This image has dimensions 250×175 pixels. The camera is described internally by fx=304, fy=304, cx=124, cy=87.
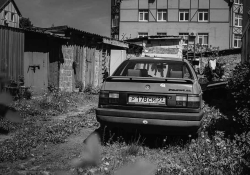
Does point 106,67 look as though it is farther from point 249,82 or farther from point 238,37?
point 238,37

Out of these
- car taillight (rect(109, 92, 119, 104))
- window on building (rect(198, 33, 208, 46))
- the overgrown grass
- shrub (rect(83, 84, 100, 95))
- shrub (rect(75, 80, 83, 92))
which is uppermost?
window on building (rect(198, 33, 208, 46))

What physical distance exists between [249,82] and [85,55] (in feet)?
33.6

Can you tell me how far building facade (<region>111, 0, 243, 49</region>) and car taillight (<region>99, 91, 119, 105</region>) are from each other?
112ft

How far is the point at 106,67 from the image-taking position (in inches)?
693

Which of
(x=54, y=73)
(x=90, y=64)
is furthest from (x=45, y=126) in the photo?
(x=90, y=64)

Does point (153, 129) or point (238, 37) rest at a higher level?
point (238, 37)

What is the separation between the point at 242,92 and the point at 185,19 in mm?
35511

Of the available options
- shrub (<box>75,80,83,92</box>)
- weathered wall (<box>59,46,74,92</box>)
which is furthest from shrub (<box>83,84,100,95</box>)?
weathered wall (<box>59,46,74,92</box>)

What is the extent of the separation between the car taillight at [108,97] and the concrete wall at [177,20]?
3566cm

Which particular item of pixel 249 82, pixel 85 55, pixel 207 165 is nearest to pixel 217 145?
pixel 207 165

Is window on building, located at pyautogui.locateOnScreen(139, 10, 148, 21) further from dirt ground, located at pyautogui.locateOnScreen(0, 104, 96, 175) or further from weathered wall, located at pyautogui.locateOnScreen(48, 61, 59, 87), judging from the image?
dirt ground, located at pyautogui.locateOnScreen(0, 104, 96, 175)

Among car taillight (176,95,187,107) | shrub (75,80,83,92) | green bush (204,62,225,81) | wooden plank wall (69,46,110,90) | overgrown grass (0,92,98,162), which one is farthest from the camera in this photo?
green bush (204,62,225,81)

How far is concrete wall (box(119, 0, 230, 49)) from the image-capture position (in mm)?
38500

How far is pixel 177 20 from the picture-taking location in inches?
1559
